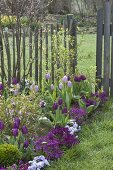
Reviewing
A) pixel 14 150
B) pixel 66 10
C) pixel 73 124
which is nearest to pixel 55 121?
pixel 73 124

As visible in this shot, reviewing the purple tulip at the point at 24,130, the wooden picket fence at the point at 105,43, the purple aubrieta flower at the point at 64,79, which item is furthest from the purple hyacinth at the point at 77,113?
the wooden picket fence at the point at 105,43

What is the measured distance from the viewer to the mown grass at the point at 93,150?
4.21 meters

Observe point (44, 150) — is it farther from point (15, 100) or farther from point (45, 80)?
point (45, 80)

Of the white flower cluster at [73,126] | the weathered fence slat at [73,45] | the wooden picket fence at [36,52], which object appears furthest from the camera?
the weathered fence slat at [73,45]

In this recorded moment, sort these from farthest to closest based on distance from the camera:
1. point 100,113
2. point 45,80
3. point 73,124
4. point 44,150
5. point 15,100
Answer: point 45,80
point 100,113
point 73,124
point 15,100
point 44,150

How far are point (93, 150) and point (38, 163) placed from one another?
2.75 ft

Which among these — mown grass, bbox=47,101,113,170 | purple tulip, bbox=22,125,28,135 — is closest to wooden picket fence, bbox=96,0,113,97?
mown grass, bbox=47,101,113,170

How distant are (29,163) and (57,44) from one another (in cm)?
287

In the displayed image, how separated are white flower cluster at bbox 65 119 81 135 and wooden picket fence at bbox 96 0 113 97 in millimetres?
1701

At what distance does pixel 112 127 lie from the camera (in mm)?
5344

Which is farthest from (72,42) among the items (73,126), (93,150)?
(93,150)

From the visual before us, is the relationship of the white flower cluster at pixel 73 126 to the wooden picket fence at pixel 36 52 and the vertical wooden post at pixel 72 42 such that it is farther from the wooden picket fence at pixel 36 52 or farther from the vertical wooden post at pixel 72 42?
the vertical wooden post at pixel 72 42

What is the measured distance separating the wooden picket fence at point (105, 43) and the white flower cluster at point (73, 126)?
1701mm

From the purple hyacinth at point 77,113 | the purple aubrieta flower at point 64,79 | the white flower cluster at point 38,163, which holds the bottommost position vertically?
the white flower cluster at point 38,163
